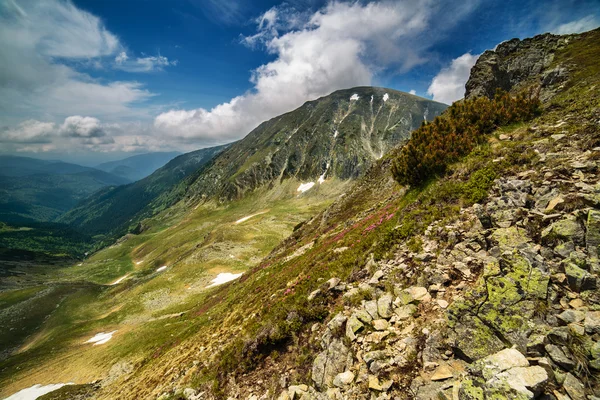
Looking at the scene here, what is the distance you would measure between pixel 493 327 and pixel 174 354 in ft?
93.6

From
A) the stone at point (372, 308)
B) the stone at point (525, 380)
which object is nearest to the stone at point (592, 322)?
the stone at point (525, 380)

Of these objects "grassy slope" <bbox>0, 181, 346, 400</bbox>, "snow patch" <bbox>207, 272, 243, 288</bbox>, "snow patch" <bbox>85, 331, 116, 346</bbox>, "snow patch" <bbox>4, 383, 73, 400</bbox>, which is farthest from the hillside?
"snow patch" <bbox>207, 272, 243, 288</bbox>

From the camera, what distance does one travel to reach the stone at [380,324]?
29.2ft

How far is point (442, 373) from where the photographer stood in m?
6.52

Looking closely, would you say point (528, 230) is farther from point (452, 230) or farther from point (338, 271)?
point (338, 271)

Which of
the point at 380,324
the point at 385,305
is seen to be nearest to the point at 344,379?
the point at 380,324

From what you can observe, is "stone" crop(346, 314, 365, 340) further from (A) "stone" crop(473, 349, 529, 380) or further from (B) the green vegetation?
(B) the green vegetation

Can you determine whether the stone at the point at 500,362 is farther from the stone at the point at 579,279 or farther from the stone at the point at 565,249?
the stone at the point at 565,249

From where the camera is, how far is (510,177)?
38.0 feet

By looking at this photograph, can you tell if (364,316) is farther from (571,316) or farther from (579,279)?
(579,279)

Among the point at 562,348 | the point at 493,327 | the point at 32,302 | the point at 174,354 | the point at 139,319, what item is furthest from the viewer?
the point at 32,302

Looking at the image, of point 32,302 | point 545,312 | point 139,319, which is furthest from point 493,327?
point 32,302

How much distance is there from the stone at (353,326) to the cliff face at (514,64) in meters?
56.3

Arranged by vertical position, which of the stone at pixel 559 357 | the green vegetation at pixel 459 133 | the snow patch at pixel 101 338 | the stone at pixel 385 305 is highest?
the green vegetation at pixel 459 133
